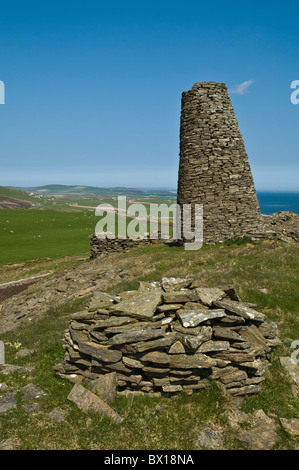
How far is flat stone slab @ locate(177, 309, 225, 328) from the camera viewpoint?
7.56m

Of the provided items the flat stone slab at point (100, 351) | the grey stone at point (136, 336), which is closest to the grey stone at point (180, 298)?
the grey stone at point (136, 336)

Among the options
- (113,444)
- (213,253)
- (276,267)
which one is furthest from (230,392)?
(213,253)

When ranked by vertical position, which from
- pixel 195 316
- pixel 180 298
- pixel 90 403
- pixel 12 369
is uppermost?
pixel 180 298

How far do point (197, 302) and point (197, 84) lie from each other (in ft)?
58.4

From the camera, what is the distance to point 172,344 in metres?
7.34

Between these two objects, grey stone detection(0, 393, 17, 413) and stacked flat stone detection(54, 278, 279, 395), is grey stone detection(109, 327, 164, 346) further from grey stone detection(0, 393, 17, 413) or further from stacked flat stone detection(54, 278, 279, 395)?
grey stone detection(0, 393, 17, 413)

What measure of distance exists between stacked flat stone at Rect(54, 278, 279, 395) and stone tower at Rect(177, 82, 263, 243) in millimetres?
13020

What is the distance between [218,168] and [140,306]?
14.9 metres

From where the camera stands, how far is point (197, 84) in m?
21.3

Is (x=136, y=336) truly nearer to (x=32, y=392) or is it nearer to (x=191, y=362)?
(x=191, y=362)

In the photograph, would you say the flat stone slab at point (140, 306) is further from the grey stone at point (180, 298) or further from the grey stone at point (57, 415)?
the grey stone at point (57, 415)

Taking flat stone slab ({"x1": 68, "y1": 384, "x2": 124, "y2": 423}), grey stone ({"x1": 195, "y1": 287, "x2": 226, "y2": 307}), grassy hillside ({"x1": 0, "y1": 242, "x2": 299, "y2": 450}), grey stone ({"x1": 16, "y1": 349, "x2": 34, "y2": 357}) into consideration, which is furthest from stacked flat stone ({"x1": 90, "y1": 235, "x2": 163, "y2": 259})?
flat stone slab ({"x1": 68, "y1": 384, "x2": 124, "y2": 423})

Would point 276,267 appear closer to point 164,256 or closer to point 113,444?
point 164,256

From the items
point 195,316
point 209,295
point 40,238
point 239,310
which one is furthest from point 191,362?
point 40,238
